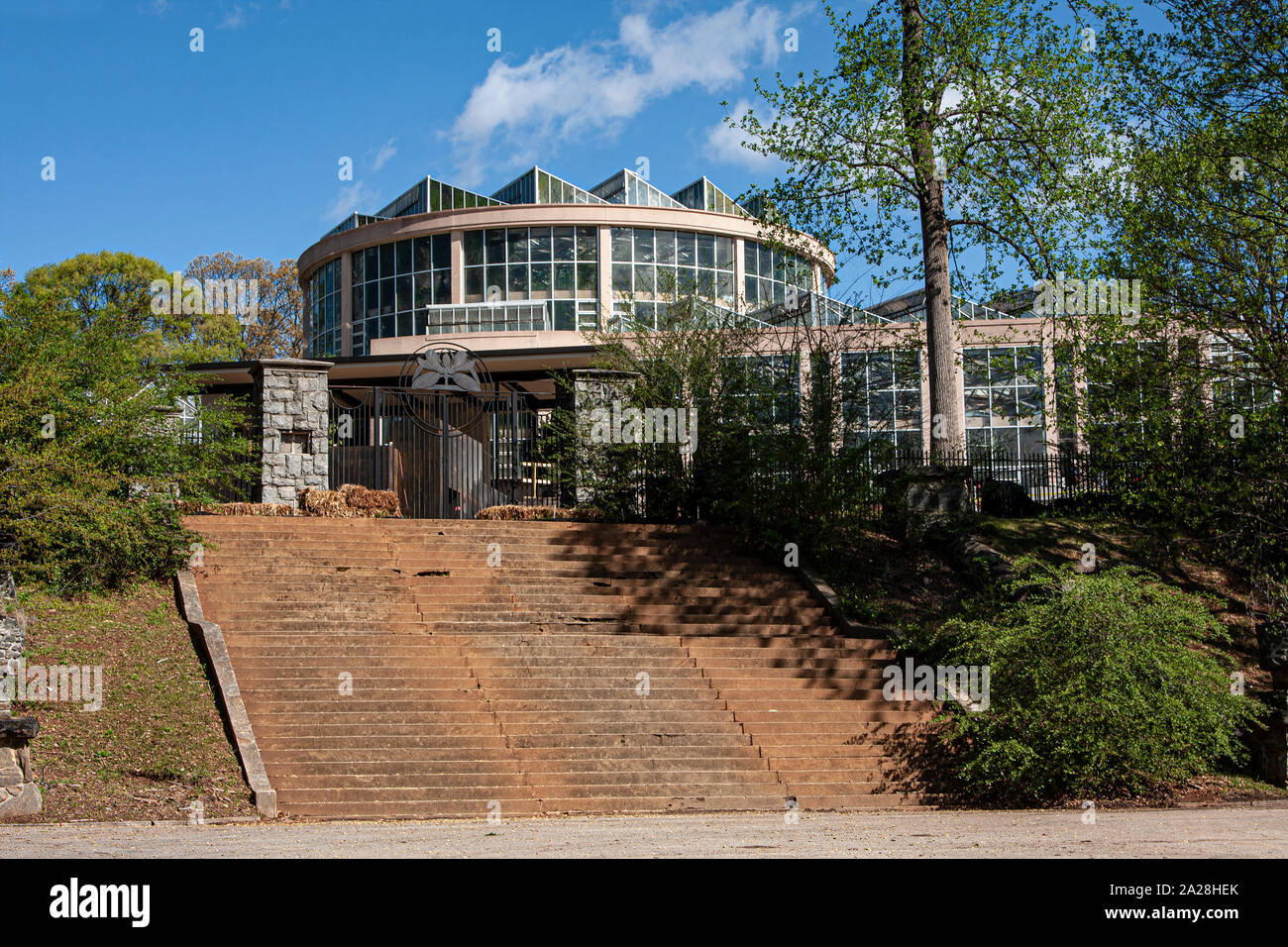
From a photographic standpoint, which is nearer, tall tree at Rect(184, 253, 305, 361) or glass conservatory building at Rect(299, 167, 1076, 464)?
glass conservatory building at Rect(299, 167, 1076, 464)

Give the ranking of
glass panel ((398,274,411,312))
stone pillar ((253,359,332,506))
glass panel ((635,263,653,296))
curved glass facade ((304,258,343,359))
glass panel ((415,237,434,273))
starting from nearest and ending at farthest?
1. stone pillar ((253,359,332,506))
2. glass panel ((635,263,653,296))
3. glass panel ((415,237,434,273))
4. glass panel ((398,274,411,312))
5. curved glass facade ((304,258,343,359))

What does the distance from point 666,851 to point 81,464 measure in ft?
32.3

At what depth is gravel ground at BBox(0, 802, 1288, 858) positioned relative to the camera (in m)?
7.06

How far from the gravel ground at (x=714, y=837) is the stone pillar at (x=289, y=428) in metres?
10.6

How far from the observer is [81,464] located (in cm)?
1355

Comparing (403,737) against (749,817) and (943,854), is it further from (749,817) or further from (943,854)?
(943,854)

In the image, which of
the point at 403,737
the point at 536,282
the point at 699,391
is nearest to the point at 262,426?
the point at 699,391

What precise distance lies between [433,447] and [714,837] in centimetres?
1368

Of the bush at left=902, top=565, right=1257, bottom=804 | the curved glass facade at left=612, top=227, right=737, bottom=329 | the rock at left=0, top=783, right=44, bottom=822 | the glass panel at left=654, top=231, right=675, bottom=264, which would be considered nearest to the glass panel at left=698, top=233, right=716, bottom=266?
the curved glass facade at left=612, top=227, right=737, bottom=329

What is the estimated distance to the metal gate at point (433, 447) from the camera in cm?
2028

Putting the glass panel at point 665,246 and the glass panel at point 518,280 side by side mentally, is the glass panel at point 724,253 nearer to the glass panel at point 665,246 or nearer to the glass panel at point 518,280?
the glass panel at point 665,246

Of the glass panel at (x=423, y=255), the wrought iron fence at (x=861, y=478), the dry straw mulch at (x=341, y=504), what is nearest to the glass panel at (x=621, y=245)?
the glass panel at (x=423, y=255)

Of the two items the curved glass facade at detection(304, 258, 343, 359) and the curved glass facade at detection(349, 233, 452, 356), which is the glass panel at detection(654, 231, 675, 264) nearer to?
the curved glass facade at detection(349, 233, 452, 356)

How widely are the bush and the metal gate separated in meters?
11.1
